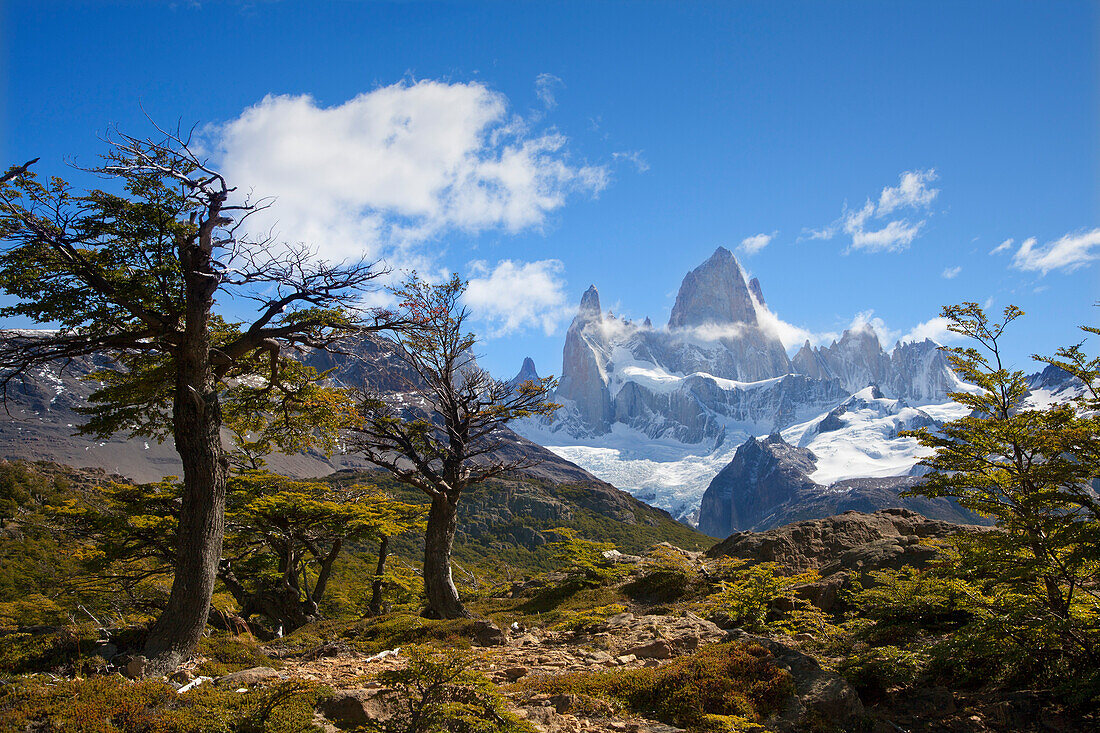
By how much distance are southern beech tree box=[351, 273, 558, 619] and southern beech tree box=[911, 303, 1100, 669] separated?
10478 millimetres

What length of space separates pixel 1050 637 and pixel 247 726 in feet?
29.2

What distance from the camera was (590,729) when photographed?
709 centimetres

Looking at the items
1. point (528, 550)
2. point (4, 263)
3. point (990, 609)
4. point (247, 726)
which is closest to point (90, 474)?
point (528, 550)

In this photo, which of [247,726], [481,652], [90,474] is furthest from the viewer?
[90,474]

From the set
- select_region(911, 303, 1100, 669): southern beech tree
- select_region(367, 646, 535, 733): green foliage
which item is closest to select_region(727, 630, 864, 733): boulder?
select_region(911, 303, 1100, 669): southern beech tree

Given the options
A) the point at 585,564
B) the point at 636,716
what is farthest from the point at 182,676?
the point at 585,564

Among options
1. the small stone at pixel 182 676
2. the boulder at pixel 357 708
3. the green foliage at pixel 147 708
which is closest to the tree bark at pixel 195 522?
the small stone at pixel 182 676

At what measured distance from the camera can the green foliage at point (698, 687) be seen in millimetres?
7340

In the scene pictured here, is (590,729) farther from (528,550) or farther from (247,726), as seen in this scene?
(528,550)

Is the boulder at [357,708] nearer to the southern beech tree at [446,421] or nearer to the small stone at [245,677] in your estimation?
the small stone at [245,677]

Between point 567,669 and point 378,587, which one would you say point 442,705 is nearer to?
point 567,669

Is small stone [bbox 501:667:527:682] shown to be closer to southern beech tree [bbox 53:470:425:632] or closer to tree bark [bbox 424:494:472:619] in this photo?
tree bark [bbox 424:494:472:619]

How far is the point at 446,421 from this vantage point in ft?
57.6

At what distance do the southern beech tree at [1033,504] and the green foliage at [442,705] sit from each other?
232 inches
